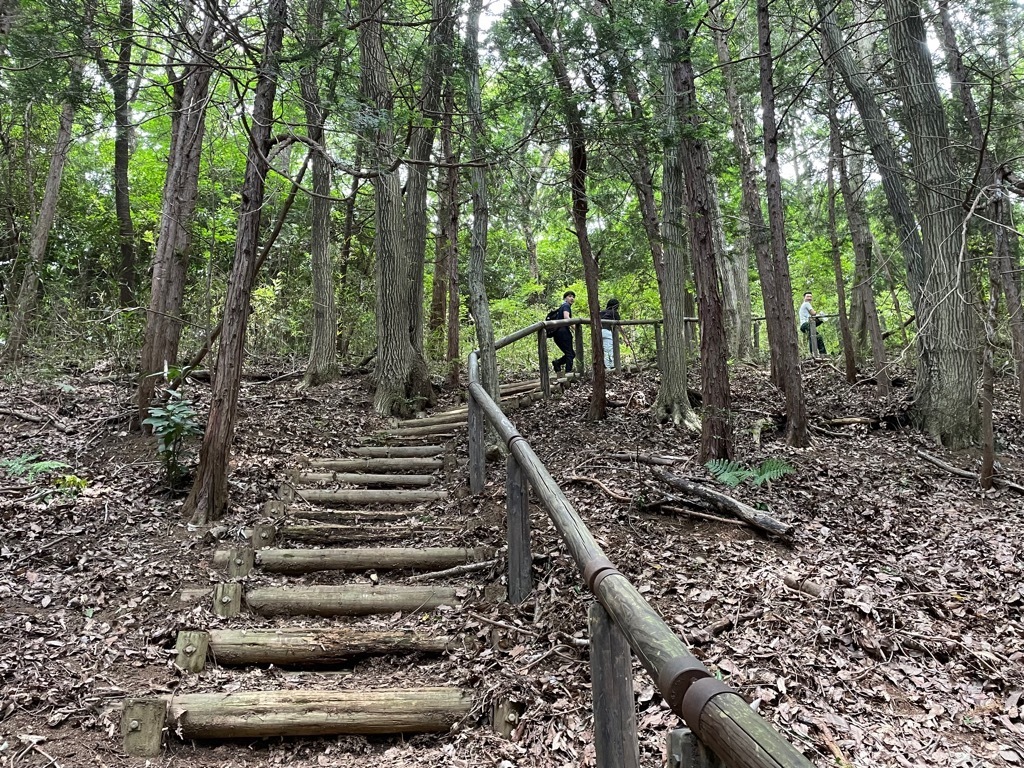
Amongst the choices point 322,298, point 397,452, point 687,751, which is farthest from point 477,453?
point 322,298

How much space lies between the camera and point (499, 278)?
18797mm

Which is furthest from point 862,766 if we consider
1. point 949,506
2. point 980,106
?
point 980,106

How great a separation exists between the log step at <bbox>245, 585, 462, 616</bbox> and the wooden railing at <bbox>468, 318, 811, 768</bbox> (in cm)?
64

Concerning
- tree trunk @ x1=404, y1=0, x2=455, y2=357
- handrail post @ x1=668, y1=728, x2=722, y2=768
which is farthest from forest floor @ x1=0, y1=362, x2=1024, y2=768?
tree trunk @ x1=404, y1=0, x2=455, y2=357

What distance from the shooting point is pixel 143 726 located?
9.87 ft

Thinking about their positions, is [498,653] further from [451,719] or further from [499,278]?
[499,278]

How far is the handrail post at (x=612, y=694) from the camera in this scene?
6.68 feet

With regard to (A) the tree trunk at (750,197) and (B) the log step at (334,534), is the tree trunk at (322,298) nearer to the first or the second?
(B) the log step at (334,534)

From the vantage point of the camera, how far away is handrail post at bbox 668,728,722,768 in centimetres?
137

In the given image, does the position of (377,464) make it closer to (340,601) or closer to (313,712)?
(340,601)

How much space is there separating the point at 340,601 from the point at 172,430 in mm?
2415

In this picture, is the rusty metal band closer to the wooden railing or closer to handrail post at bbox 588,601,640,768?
the wooden railing

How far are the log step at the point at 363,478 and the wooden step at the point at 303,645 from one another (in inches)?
108

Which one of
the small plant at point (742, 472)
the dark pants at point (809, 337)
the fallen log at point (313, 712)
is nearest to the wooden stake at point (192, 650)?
the fallen log at point (313, 712)
